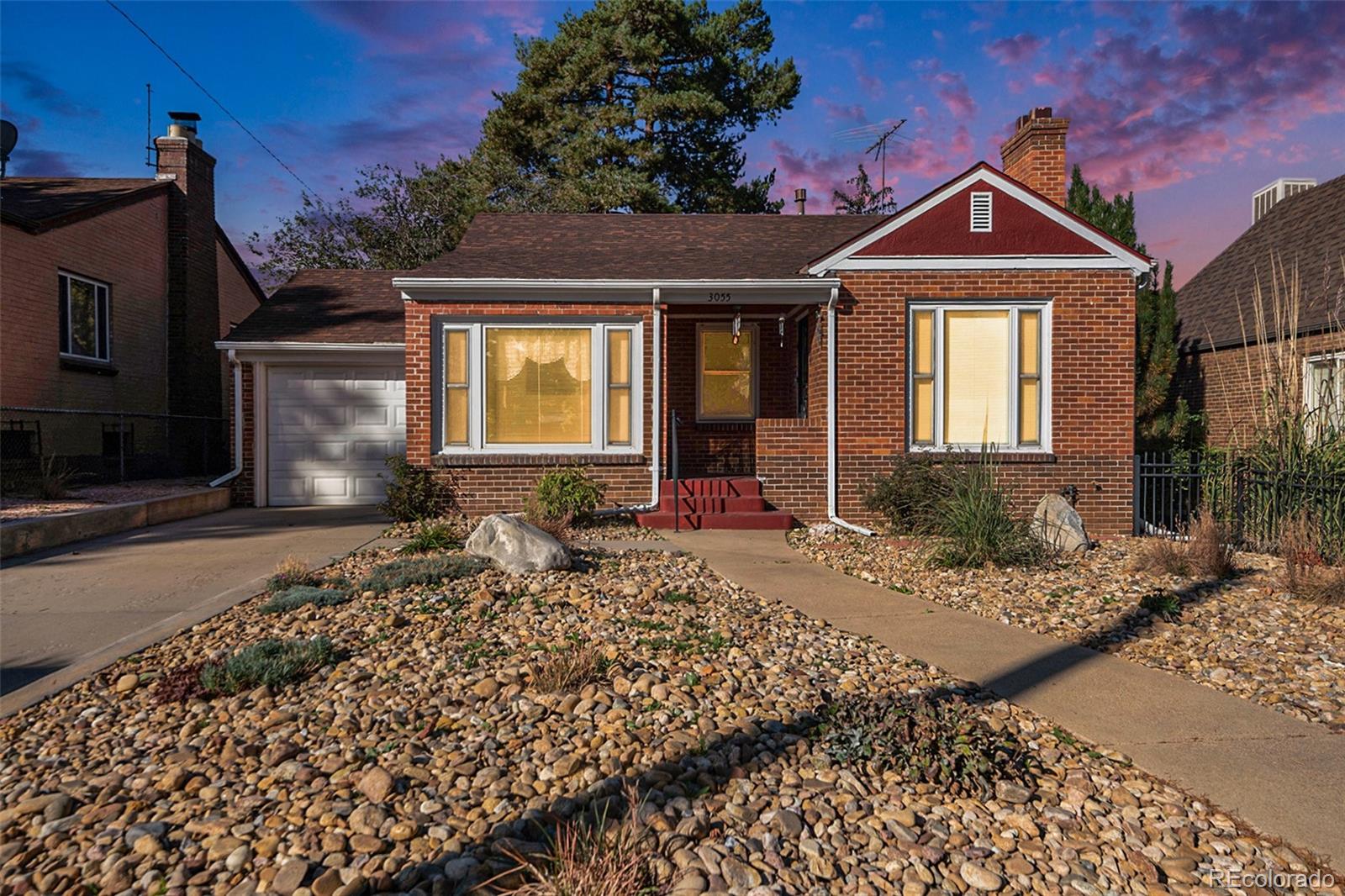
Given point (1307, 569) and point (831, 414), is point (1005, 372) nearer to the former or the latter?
point (831, 414)

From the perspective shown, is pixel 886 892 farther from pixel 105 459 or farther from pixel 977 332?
pixel 105 459

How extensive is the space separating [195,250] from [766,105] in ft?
53.9

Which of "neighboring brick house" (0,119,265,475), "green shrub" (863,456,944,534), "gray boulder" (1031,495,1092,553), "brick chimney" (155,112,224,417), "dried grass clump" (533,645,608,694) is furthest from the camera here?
"brick chimney" (155,112,224,417)

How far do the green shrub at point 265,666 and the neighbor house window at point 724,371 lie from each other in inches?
341

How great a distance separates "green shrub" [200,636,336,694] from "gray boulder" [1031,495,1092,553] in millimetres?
6487

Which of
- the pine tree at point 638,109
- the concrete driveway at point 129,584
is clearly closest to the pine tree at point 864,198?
the pine tree at point 638,109

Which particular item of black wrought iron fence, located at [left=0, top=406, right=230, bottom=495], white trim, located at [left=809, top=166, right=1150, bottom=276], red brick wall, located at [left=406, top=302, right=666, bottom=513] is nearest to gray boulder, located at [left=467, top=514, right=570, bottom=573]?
red brick wall, located at [left=406, top=302, right=666, bottom=513]

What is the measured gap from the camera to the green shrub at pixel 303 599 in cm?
548

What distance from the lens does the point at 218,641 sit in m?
4.85

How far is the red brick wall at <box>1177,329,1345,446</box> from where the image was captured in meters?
11.7

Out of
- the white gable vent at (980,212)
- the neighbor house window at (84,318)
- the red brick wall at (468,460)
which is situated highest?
the white gable vent at (980,212)

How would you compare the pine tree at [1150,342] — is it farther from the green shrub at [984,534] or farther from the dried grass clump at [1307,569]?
the green shrub at [984,534]

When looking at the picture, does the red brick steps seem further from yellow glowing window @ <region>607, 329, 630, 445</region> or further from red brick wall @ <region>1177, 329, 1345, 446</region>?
red brick wall @ <region>1177, 329, 1345, 446</region>

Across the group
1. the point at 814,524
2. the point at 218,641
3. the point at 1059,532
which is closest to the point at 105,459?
the point at 218,641
